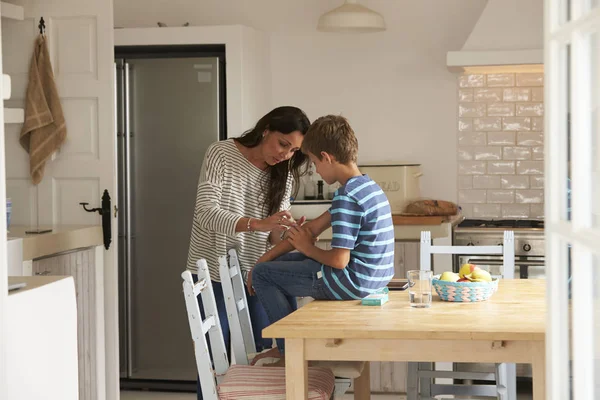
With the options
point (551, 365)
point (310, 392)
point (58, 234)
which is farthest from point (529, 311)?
point (58, 234)

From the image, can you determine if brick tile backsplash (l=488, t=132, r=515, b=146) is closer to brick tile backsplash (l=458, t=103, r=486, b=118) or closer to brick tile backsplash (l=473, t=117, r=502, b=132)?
brick tile backsplash (l=473, t=117, r=502, b=132)

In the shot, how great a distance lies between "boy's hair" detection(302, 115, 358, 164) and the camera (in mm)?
2795

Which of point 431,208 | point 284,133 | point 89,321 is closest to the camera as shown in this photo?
point 284,133

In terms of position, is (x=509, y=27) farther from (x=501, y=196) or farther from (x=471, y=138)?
(x=501, y=196)

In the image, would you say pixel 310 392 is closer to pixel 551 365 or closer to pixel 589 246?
pixel 551 365

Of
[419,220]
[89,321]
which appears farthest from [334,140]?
[89,321]

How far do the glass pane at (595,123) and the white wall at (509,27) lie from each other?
10.7 ft

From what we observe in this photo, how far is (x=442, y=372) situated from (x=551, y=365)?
71.4 inches

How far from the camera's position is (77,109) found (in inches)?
168

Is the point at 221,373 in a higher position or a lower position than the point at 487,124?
lower

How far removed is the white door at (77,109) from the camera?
13.9ft

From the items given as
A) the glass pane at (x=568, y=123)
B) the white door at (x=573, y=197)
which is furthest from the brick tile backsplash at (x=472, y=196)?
the glass pane at (x=568, y=123)

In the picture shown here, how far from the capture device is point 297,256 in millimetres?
3070

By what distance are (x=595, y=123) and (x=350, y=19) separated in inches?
134
